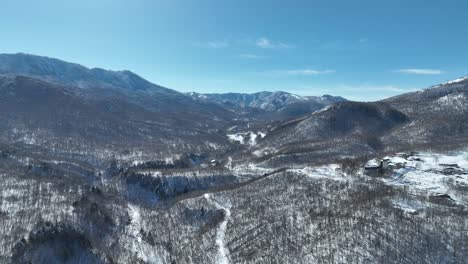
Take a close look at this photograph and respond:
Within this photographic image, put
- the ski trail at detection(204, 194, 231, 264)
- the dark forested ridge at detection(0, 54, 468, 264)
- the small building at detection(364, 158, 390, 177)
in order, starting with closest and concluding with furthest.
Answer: the dark forested ridge at detection(0, 54, 468, 264) → the ski trail at detection(204, 194, 231, 264) → the small building at detection(364, 158, 390, 177)

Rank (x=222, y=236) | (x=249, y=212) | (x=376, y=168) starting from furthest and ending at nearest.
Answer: (x=376, y=168) < (x=249, y=212) < (x=222, y=236)

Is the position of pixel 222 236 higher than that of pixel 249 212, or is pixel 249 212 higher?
pixel 249 212

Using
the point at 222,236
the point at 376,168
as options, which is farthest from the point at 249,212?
the point at 376,168

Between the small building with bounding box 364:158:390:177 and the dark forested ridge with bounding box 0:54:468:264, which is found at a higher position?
the small building with bounding box 364:158:390:177

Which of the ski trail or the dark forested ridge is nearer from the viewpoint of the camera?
the dark forested ridge

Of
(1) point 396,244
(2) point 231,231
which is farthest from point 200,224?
(1) point 396,244

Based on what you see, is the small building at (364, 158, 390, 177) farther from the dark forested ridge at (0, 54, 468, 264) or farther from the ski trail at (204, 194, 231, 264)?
the ski trail at (204, 194, 231, 264)

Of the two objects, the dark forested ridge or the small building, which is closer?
the dark forested ridge

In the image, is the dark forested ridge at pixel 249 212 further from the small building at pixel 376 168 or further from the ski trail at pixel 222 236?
the small building at pixel 376 168

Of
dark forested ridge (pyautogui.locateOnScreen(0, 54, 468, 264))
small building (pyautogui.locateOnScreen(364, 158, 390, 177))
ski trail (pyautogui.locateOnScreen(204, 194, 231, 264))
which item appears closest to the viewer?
dark forested ridge (pyautogui.locateOnScreen(0, 54, 468, 264))

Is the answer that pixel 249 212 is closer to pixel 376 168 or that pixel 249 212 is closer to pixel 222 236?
pixel 222 236

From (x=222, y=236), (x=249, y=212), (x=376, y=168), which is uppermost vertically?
(x=376, y=168)

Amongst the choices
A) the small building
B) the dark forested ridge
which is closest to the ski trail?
the dark forested ridge
